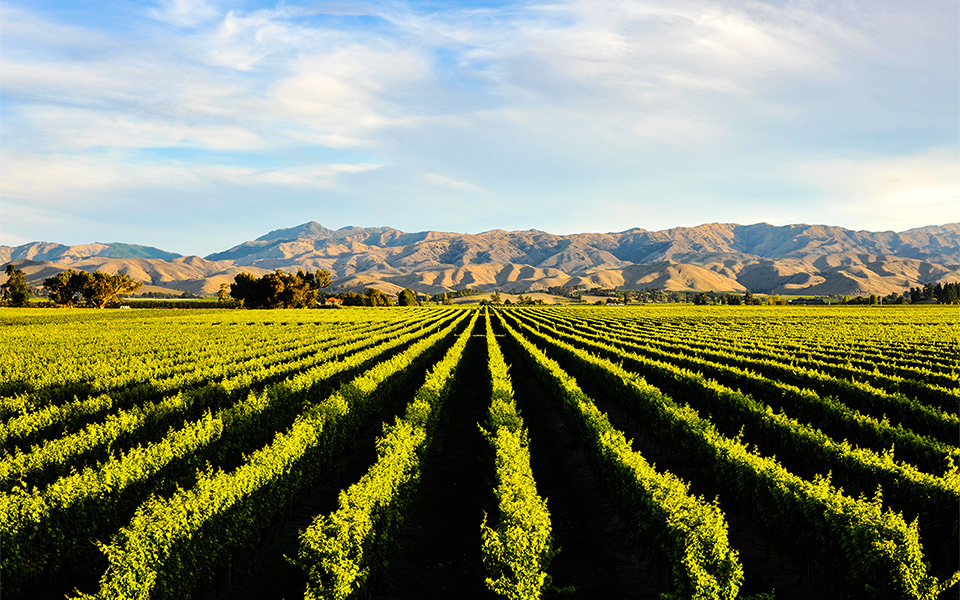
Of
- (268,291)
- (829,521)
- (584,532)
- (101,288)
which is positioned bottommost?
(584,532)

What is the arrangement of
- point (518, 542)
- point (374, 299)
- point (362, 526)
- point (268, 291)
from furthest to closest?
point (374, 299) < point (268, 291) < point (362, 526) < point (518, 542)

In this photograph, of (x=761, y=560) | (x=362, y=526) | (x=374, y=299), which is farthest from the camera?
(x=374, y=299)

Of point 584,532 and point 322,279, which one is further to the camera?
point 322,279

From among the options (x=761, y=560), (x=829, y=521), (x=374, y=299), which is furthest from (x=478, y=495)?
(x=374, y=299)

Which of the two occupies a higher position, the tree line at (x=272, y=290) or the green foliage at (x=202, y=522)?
the tree line at (x=272, y=290)

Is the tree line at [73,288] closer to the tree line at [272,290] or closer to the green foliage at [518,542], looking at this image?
the tree line at [272,290]

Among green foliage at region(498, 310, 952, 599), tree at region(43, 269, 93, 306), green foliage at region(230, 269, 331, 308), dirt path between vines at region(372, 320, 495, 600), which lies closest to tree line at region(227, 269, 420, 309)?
green foliage at region(230, 269, 331, 308)

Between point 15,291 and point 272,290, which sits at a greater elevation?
point 15,291

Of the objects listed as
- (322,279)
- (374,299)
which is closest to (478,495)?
(322,279)

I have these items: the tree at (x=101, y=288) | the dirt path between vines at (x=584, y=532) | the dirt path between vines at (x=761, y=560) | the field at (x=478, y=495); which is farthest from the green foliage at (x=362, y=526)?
the tree at (x=101, y=288)

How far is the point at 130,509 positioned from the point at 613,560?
33.0 ft

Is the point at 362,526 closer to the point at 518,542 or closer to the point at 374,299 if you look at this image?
the point at 518,542

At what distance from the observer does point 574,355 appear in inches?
1280

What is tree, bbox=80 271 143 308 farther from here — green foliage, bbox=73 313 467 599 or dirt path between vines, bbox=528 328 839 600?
dirt path between vines, bbox=528 328 839 600
